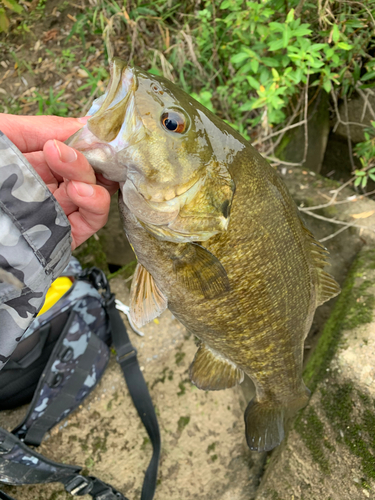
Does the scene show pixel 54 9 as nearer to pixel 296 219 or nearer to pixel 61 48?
pixel 61 48

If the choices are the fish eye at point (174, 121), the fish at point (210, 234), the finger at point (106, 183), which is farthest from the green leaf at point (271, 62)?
the finger at point (106, 183)

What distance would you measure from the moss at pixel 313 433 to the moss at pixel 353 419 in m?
0.08

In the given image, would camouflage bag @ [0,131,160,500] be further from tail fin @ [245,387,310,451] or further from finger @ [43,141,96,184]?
tail fin @ [245,387,310,451]

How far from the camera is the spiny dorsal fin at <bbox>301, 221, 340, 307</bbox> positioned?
1.41m

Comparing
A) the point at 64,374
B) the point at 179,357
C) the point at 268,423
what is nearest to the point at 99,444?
the point at 64,374

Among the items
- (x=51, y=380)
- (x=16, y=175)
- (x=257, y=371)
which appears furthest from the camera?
(x=51, y=380)

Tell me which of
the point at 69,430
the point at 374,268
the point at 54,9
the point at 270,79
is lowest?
the point at 374,268

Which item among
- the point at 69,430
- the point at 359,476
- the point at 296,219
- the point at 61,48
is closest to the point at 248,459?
the point at 359,476

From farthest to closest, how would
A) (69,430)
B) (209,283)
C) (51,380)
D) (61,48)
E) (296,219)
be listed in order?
1. (61,48)
2. (69,430)
3. (51,380)
4. (296,219)
5. (209,283)

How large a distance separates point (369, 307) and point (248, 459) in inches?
52.4

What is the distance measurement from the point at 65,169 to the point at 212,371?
123 centimetres

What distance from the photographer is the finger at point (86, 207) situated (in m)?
1.02

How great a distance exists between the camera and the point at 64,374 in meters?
1.78

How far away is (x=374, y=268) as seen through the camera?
218 cm
